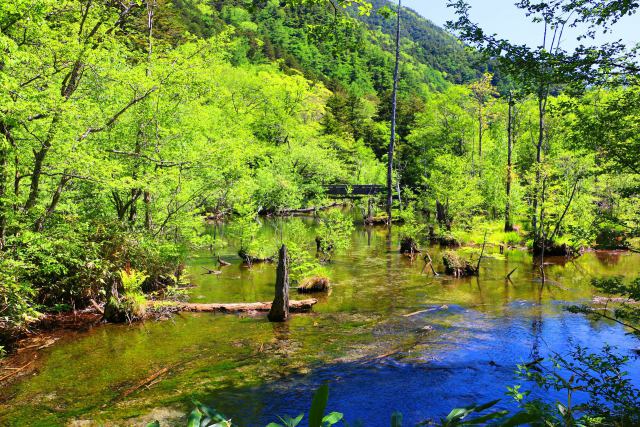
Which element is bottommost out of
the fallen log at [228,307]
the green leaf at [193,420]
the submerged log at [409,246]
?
the fallen log at [228,307]

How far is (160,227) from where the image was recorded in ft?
47.6

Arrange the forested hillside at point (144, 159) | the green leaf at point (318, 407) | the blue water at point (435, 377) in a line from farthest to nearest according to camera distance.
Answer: the blue water at point (435, 377) < the forested hillside at point (144, 159) < the green leaf at point (318, 407)

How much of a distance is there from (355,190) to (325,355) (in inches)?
1250

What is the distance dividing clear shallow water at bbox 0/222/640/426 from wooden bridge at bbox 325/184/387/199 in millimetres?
24012

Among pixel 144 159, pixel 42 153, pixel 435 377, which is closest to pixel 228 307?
pixel 144 159

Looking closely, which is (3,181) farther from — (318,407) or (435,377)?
(318,407)

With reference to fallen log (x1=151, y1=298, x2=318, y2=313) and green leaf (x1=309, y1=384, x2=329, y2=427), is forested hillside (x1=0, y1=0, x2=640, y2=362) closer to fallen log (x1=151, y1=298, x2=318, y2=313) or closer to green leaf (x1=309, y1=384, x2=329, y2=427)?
fallen log (x1=151, y1=298, x2=318, y2=313)

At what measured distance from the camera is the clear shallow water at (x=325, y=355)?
7516 millimetres

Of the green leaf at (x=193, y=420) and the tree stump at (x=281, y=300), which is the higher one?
the green leaf at (x=193, y=420)

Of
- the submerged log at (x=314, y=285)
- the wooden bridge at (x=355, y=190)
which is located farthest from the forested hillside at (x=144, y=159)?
the wooden bridge at (x=355, y=190)

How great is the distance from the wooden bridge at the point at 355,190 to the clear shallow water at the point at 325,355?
2401 cm

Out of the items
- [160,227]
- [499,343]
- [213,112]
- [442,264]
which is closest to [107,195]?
[160,227]

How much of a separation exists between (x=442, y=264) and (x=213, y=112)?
19.2 m

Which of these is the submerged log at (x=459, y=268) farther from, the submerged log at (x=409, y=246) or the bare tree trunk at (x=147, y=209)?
the bare tree trunk at (x=147, y=209)
